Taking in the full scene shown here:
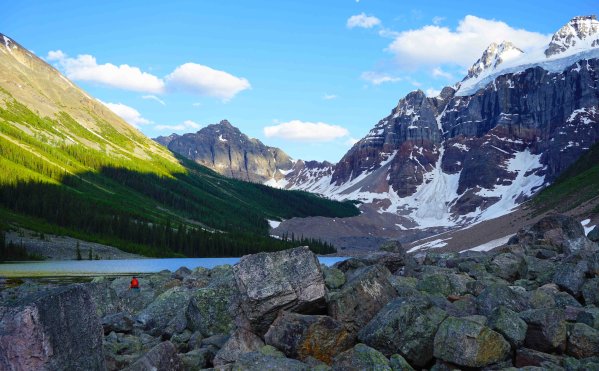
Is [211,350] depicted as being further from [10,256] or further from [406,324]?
[10,256]

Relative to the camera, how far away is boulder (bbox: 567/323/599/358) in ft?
45.0

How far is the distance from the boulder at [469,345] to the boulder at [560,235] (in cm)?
2003

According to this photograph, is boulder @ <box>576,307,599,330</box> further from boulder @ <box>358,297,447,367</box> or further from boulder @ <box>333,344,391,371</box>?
boulder @ <box>333,344,391,371</box>

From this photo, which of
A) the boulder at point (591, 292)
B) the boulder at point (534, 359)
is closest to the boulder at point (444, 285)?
the boulder at point (591, 292)

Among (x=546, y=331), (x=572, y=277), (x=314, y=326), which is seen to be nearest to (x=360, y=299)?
(x=314, y=326)

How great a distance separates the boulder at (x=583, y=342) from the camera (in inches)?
540

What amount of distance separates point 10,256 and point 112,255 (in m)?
32.7

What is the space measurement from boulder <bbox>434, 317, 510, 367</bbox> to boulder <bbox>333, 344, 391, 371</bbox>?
1638 mm

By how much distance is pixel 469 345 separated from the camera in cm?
1283

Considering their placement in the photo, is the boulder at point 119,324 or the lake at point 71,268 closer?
the boulder at point 119,324

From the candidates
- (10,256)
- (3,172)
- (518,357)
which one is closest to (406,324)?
(518,357)

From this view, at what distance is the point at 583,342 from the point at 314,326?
7.19 m

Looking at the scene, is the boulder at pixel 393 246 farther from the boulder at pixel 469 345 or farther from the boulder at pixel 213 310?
the boulder at pixel 469 345

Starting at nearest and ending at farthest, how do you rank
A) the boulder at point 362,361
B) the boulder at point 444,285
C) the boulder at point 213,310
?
1. the boulder at point 362,361
2. the boulder at point 213,310
3. the boulder at point 444,285
